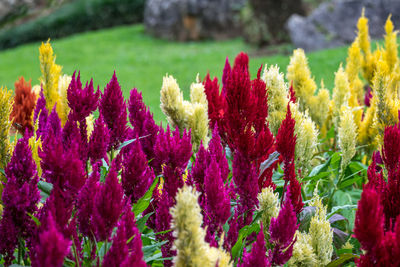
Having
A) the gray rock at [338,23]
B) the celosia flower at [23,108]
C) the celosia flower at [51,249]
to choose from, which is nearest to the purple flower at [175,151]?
the celosia flower at [51,249]

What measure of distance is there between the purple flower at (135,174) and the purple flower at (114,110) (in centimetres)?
28

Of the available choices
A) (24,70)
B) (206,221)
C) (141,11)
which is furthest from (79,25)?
(206,221)

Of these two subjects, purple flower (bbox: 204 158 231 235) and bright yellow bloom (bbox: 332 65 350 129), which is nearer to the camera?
purple flower (bbox: 204 158 231 235)

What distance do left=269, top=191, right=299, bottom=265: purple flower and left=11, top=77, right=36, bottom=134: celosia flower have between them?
1896 mm

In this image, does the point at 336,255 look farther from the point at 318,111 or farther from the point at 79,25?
the point at 79,25

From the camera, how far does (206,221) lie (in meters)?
1.57

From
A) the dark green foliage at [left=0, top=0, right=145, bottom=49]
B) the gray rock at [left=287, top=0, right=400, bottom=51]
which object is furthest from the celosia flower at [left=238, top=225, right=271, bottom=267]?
the dark green foliage at [left=0, top=0, right=145, bottom=49]

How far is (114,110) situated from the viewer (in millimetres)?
1887

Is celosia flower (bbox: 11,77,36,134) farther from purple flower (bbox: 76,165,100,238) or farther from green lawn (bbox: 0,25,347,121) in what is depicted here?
green lawn (bbox: 0,25,347,121)

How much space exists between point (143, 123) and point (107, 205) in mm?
901

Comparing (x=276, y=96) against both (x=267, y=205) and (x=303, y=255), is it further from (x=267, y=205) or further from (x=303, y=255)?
(x=303, y=255)

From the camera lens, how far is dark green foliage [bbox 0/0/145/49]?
19609 mm

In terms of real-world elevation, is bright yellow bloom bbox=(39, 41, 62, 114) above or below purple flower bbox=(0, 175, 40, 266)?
above

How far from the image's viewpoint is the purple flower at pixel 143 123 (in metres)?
2.08
